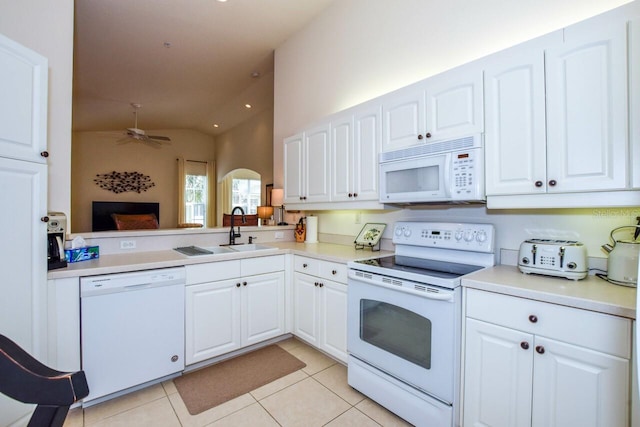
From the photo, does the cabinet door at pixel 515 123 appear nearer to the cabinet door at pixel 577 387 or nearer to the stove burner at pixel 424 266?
the stove burner at pixel 424 266

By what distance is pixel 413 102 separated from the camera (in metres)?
2.00

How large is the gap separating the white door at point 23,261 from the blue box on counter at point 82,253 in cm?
41

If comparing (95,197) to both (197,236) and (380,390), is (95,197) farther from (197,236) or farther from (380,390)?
(380,390)

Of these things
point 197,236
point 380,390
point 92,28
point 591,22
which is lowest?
point 380,390

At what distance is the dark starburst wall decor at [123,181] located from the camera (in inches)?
270

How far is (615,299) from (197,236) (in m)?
2.86

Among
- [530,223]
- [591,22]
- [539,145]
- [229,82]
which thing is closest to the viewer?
[591,22]

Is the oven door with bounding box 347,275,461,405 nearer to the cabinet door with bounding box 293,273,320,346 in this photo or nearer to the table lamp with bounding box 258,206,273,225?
the cabinet door with bounding box 293,273,320,346

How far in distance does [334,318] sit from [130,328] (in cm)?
141

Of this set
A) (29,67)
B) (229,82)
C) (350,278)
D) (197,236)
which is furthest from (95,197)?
(350,278)

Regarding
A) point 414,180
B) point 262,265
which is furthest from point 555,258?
point 262,265

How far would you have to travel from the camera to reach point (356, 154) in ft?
7.93

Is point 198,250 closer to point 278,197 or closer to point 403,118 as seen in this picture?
point 278,197

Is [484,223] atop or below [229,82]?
below
